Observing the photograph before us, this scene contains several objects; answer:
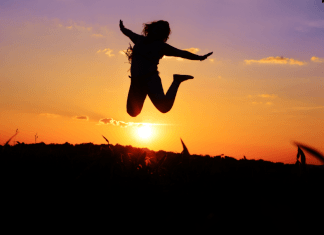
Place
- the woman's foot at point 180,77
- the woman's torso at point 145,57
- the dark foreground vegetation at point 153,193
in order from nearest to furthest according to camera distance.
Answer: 1. the dark foreground vegetation at point 153,193
2. the woman's torso at point 145,57
3. the woman's foot at point 180,77

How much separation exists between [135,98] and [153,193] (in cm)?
423

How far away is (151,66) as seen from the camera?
6191 millimetres

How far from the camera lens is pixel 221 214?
1898mm

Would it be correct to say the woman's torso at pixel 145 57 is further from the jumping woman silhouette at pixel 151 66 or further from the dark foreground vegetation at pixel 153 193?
the dark foreground vegetation at pixel 153 193

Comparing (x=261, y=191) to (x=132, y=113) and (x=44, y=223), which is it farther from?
(x=132, y=113)

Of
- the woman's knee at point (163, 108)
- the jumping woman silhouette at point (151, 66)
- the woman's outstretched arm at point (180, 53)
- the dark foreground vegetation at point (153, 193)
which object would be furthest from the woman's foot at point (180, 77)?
the dark foreground vegetation at point (153, 193)

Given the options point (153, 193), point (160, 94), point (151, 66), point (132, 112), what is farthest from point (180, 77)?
point (153, 193)

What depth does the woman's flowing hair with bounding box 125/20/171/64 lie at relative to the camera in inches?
253

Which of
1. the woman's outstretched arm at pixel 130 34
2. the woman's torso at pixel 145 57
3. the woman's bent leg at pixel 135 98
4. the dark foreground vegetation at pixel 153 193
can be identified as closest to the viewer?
the dark foreground vegetation at pixel 153 193

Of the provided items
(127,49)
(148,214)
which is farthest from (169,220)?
(127,49)

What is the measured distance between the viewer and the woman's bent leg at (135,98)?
6379 mm

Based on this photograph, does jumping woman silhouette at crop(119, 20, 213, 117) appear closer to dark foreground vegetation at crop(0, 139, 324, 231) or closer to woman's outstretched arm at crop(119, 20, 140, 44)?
woman's outstretched arm at crop(119, 20, 140, 44)

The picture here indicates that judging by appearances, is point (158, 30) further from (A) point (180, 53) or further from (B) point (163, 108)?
(B) point (163, 108)

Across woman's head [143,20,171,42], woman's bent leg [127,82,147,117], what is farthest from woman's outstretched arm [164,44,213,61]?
woman's bent leg [127,82,147,117]
